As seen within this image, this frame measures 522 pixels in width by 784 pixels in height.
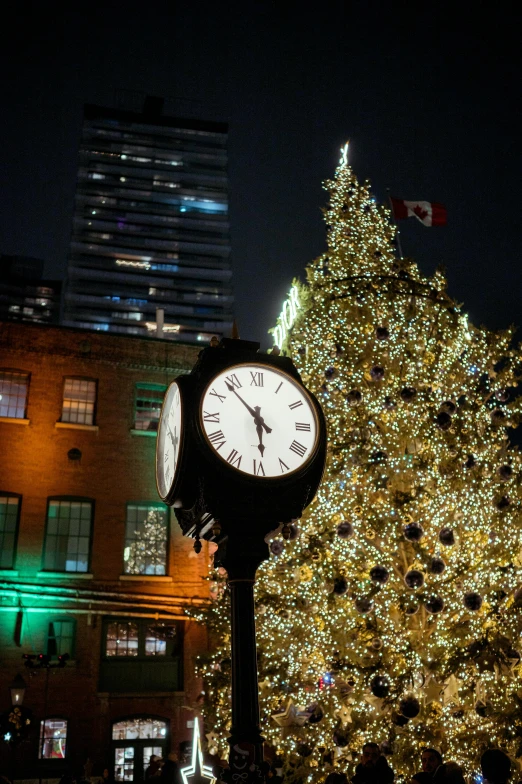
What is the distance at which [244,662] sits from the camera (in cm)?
306

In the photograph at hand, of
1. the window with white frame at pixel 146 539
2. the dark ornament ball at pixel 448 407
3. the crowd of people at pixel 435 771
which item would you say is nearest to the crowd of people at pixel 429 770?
the crowd of people at pixel 435 771

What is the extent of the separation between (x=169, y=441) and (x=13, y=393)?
53.6 feet

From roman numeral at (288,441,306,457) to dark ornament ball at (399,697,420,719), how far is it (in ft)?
18.2

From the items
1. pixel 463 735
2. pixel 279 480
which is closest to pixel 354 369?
pixel 463 735

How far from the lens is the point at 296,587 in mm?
10180

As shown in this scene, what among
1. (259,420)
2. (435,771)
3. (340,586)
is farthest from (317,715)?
(259,420)

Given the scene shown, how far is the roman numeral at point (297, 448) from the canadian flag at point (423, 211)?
12.6m

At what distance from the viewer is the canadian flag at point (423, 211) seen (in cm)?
1528

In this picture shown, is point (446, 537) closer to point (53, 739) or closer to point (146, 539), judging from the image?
point (146, 539)

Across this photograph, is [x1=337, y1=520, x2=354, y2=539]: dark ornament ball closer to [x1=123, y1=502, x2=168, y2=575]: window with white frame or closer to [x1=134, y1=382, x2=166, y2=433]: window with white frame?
[x1=123, y1=502, x2=168, y2=575]: window with white frame

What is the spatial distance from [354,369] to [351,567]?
297cm

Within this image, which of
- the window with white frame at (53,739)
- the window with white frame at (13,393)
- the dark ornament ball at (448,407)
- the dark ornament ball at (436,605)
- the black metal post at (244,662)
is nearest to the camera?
the black metal post at (244,662)

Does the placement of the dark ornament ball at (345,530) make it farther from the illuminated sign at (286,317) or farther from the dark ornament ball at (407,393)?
the illuminated sign at (286,317)

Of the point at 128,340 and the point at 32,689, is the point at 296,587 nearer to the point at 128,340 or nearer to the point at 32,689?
the point at 32,689
